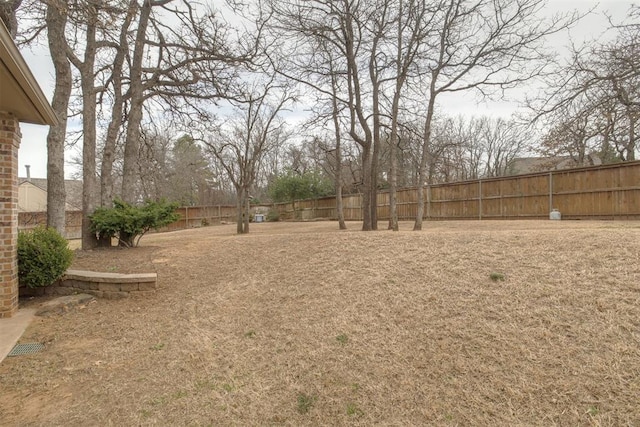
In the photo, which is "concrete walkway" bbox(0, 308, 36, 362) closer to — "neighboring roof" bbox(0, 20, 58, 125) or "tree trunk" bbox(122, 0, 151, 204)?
"neighboring roof" bbox(0, 20, 58, 125)

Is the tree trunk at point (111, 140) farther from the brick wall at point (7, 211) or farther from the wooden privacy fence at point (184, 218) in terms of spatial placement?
the wooden privacy fence at point (184, 218)

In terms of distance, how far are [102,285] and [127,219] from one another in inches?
132

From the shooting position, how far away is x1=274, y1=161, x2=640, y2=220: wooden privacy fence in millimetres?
10859

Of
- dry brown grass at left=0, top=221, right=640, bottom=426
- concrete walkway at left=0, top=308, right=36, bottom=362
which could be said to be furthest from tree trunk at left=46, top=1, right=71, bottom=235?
dry brown grass at left=0, top=221, right=640, bottom=426

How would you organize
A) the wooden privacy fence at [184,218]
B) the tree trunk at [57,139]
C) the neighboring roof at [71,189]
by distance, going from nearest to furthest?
1. the tree trunk at [57,139]
2. the wooden privacy fence at [184,218]
3. the neighboring roof at [71,189]

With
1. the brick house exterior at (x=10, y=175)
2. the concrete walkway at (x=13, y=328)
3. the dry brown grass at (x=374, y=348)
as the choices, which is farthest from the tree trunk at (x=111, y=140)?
the dry brown grass at (x=374, y=348)

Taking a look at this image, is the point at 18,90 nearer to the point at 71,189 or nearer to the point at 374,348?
the point at 374,348

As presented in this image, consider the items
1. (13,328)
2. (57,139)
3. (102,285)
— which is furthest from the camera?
(57,139)

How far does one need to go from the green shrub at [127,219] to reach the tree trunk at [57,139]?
726 millimetres

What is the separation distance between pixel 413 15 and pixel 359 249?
645 cm

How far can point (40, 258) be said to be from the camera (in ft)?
16.7

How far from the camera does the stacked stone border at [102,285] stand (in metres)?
5.28

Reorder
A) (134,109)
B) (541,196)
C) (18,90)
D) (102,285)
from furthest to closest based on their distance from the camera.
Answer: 1. (541,196)
2. (134,109)
3. (102,285)
4. (18,90)

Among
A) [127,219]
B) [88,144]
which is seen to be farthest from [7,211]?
[88,144]
